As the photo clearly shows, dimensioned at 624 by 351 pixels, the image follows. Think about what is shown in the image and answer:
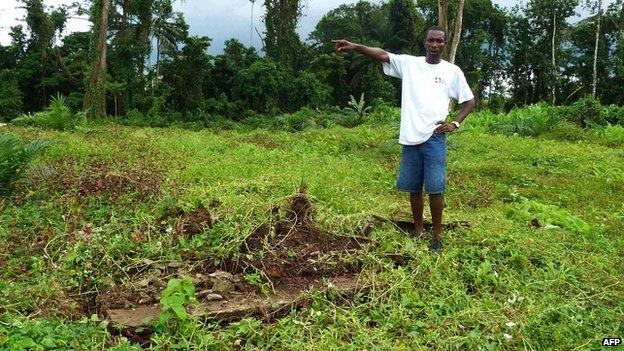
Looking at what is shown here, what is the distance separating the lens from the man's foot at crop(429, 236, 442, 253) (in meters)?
3.95

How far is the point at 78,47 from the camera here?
2981 centimetres

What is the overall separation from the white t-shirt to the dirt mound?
92 cm

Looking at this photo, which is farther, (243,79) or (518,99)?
(518,99)

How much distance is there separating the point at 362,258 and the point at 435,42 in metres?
1.67

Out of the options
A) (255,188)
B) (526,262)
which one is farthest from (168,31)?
(526,262)

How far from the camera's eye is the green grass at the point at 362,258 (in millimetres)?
2873

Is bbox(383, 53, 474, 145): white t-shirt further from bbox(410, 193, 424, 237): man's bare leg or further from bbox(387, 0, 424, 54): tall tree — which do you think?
bbox(387, 0, 424, 54): tall tree

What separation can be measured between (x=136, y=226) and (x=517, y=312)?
9.24ft

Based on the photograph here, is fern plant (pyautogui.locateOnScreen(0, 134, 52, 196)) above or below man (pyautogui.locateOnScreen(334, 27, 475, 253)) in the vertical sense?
below

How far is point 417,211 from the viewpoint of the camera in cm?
418

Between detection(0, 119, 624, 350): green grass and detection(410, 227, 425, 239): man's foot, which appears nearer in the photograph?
detection(0, 119, 624, 350): green grass

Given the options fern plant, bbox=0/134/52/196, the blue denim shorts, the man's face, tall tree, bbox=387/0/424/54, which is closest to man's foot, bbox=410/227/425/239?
the blue denim shorts

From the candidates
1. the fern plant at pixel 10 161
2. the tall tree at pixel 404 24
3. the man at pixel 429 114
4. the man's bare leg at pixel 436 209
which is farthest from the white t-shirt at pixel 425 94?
the tall tree at pixel 404 24

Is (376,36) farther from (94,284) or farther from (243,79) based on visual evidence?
(94,284)
